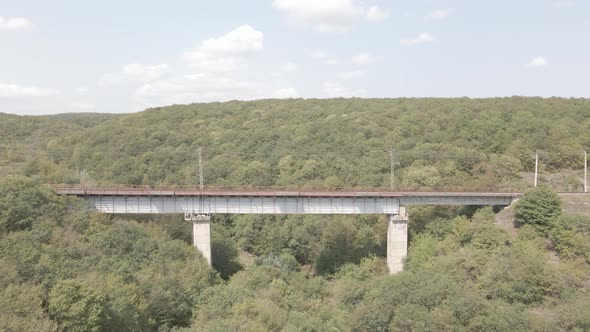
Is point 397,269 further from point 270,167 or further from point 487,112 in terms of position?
point 487,112

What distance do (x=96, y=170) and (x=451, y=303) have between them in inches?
2789

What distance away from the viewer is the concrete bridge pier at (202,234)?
4228cm

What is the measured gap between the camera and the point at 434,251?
1594 inches

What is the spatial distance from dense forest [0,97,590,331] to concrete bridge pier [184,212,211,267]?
1253mm

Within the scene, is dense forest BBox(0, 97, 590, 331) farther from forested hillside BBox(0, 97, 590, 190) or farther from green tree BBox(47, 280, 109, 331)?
forested hillside BBox(0, 97, 590, 190)

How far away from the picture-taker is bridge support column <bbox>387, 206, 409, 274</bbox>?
142 feet

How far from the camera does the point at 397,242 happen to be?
43.4m

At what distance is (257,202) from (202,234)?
6.37 metres

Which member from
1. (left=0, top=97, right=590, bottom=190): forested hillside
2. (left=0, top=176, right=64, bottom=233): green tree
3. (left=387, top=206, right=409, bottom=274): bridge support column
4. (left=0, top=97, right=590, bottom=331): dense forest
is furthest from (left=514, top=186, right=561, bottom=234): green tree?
(left=0, top=176, right=64, bottom=233): green tree

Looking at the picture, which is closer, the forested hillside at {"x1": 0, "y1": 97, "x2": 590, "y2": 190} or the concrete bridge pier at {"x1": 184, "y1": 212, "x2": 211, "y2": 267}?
the concrete bridge pier at {"x1": 184, "y1": 212, "x2": 211, "y2": 267}

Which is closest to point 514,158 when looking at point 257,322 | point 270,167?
point 270,167

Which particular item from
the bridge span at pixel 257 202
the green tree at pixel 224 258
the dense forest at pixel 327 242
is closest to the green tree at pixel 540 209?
the dense forest at pixel 327 242

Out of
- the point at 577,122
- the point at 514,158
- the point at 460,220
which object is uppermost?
the point at 577,122

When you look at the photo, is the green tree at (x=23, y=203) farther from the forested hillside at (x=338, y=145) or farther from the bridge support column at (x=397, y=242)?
the bridge support column at (x=397, y=242)
